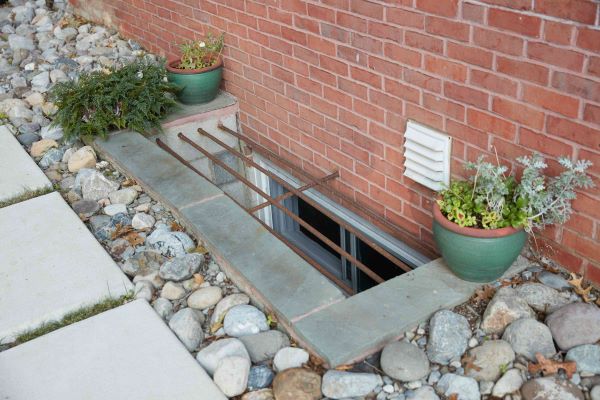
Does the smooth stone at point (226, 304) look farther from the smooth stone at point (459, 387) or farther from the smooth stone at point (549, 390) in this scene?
the smooth stone at point (549, 390)

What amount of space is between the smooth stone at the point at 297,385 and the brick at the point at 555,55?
1.19 m

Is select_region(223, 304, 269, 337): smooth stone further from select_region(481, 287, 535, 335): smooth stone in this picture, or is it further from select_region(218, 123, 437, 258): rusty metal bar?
select_region(218, 123, 437, 258): rusty metal bar

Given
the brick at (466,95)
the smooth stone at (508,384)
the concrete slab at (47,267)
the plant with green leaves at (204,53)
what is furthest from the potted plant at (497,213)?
the plant with green leaves at (204,53)

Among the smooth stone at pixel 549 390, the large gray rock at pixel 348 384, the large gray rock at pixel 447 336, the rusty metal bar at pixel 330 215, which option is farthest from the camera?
the rusty metal bar at pixel 330 215

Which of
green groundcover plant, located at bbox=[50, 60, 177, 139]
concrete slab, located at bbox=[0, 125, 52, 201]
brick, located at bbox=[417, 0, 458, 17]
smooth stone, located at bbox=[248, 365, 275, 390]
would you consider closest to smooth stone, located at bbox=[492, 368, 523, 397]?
smooth stone, located at bbox=[248, 365, 275, 390]

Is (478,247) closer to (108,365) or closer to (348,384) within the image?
(348,384)

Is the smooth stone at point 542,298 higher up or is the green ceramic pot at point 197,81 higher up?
the green ceramic pot at point 197,81

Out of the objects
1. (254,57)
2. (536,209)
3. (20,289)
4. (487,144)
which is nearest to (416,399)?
(536,209)

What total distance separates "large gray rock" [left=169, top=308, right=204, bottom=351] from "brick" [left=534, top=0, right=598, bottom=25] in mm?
1475

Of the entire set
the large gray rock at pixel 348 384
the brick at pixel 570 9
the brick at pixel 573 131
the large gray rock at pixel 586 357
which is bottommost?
the large gray rock at pixel 348 384

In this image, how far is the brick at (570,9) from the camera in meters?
1.92

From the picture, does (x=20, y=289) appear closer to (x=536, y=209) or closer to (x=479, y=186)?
(x=479, y=186)

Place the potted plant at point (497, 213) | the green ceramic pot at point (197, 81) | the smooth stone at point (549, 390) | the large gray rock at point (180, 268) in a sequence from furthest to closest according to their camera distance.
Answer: the green ceramic pot at point (197, 81) < the large gray rock at point (180, 268) < the potted plant at point (497, 213) < the smooth stone at point (549, 390)

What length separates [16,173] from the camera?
3430 millimetres
